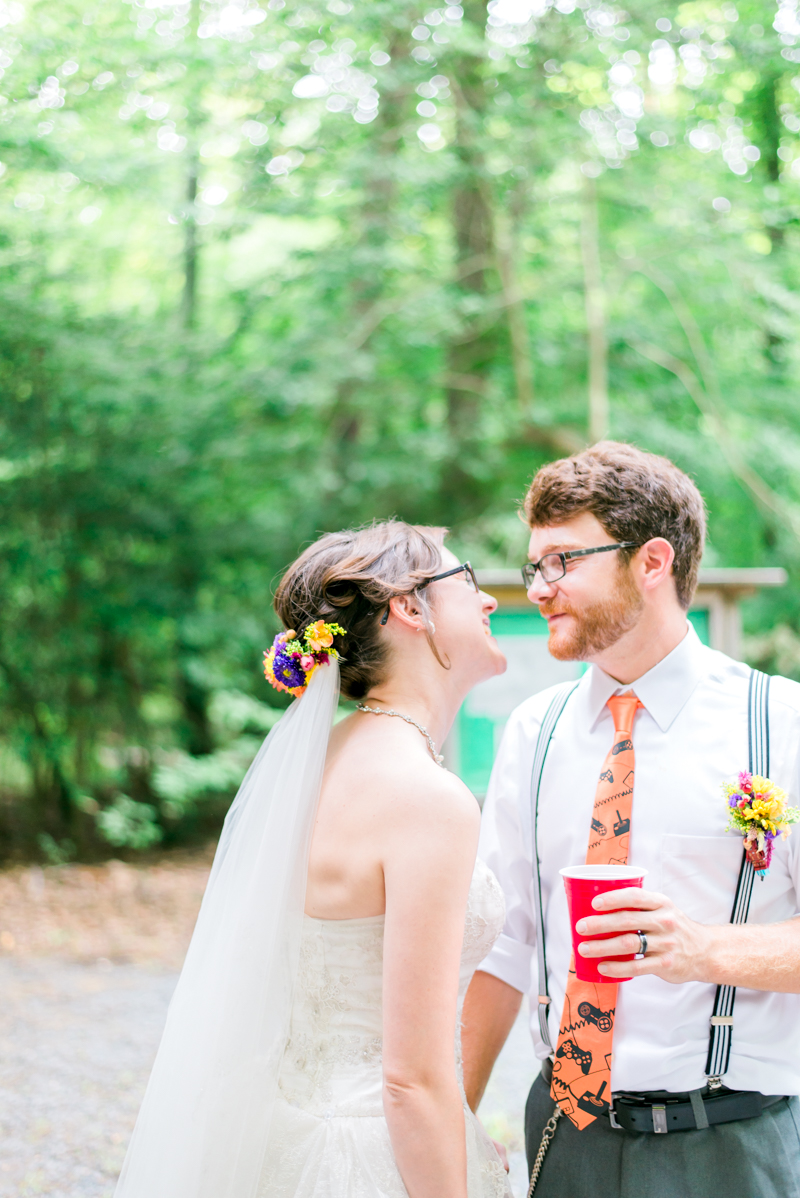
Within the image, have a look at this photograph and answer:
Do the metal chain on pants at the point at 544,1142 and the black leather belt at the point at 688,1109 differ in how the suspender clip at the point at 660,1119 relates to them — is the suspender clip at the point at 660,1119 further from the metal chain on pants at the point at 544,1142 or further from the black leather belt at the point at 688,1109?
the metal chain on pants at the point at 544,1142

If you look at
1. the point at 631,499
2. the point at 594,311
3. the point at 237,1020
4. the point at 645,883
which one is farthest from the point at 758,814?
the point at 594,311

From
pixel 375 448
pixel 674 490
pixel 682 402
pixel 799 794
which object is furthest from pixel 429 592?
pixel 682 402

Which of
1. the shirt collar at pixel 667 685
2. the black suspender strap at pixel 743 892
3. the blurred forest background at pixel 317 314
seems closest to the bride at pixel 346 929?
the shirt collar at pixel 667 685

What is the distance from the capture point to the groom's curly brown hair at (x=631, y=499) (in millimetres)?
2161

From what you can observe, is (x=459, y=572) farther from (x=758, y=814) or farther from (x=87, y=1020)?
(x=87, y=1020)

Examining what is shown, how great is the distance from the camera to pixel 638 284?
8781mm

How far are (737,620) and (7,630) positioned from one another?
6408mm

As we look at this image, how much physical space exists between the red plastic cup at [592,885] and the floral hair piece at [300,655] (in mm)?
692

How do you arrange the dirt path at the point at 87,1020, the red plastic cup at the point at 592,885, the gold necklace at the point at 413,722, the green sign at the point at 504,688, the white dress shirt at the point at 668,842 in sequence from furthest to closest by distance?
the green sign at the point at 504,688
the dirt path at the point at 87,1020
the gold necklace at the point at 413,722
the white dress shirt at the point at 668,842
the red plastic cup at the point at 592,885

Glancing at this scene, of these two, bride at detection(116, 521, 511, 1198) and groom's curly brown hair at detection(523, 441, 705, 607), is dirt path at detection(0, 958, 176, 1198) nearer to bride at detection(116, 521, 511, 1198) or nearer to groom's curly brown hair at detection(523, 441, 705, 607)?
bride at detection(116, 521, 511, 1198)

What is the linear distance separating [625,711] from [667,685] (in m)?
0.11

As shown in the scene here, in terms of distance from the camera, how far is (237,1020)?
1821 millimetres

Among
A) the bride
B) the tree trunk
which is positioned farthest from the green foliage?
the bride

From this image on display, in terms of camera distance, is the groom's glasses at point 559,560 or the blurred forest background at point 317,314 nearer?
the groom's glasses at point 559,560
